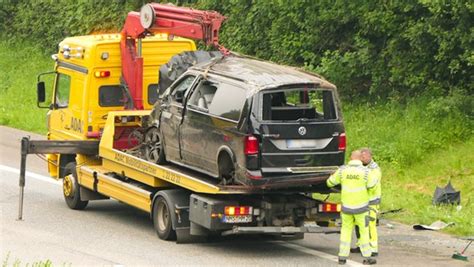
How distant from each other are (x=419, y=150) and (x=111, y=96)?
560 centimetres

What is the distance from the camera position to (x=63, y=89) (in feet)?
66.0

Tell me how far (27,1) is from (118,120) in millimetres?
21748

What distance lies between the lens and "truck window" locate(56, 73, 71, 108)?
19969mm

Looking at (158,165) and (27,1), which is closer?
(158,165)

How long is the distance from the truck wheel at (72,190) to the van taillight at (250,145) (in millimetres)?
4853

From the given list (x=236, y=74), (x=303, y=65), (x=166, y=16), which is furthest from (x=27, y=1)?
(x=236, y=74)

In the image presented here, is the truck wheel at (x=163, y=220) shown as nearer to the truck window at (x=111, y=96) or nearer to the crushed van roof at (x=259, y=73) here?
the crushed van roof at (x=259, y=73)

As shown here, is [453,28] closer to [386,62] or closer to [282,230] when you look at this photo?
[386,62]

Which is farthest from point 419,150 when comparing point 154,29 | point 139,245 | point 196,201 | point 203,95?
point 139,245

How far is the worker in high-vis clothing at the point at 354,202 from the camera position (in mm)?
15102

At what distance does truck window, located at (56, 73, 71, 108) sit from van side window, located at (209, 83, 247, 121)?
4.62 metres

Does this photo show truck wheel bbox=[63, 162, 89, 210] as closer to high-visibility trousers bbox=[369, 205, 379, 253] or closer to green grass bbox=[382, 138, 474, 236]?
green grass bbox=[382, 138, 474, 236]

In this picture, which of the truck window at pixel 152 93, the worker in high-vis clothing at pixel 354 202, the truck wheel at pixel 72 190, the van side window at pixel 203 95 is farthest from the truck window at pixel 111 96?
the worker in high-vis clothing at pixel 354 202

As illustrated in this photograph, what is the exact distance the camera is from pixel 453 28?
72.8 feet
